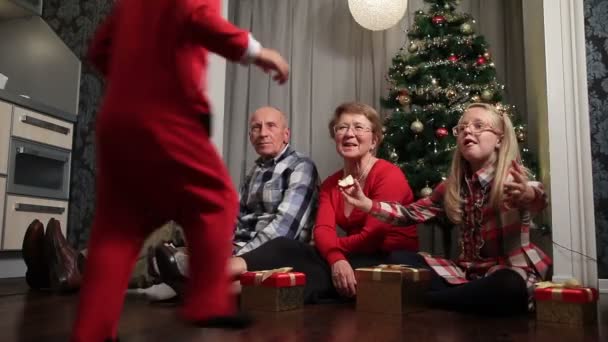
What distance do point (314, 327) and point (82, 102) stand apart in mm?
2670

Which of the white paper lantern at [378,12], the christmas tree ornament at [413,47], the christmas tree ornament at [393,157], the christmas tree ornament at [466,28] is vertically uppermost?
the white paper lantern at [378,12]

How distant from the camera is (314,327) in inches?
51.4

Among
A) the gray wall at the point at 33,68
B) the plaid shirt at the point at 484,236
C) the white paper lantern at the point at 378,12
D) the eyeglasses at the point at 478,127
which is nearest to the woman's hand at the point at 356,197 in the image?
the plaid shirt at the point at 484,236

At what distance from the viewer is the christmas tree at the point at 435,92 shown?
7.75 feet

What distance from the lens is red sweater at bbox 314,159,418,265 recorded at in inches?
74.5

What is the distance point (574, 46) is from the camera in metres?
2.18

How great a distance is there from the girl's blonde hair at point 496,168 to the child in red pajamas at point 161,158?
1130 mm

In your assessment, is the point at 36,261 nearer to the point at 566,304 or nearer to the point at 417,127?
the point at 417,127

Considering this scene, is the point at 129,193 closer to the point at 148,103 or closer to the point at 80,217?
the point at 148,103

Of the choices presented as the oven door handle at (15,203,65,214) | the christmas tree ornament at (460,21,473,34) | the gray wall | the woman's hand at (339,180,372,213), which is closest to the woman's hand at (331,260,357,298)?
the woman's hand at (339,180,372,213)

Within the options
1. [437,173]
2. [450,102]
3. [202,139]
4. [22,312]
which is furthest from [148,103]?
[450,102]

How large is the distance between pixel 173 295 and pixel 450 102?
1.46 meters

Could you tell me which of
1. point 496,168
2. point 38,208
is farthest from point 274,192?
point 38,208

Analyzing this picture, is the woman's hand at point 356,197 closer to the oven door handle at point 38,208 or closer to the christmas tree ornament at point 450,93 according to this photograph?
the christmas tree ornament at point 450,93
